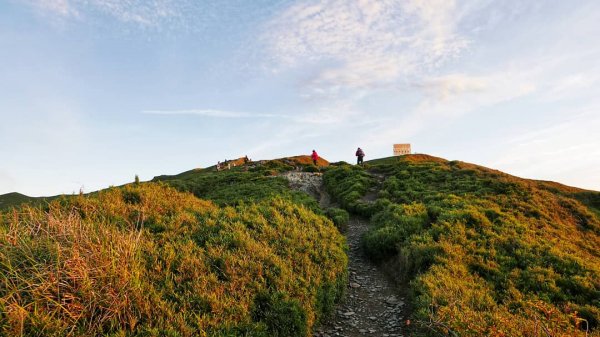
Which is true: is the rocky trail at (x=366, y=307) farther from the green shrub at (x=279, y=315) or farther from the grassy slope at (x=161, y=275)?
the green shrub at (x=279, y=315)

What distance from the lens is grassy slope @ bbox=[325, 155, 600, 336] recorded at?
27.6 ft

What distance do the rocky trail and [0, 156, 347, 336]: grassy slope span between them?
2.03ft

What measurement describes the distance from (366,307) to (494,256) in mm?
5698

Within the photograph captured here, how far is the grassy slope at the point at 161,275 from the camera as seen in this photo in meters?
6.45

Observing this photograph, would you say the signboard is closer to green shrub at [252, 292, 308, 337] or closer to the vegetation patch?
the vegetation patch

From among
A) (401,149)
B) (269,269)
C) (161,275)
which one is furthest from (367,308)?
(401,149)

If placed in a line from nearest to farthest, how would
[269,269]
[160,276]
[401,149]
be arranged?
[160,276]
[269,269]
[401,149]

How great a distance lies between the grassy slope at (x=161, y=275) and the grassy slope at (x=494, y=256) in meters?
3.20

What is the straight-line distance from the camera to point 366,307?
37.0ft

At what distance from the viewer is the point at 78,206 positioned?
12.4m

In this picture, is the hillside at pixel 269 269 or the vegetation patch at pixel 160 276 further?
the hillside at pixel 269 269

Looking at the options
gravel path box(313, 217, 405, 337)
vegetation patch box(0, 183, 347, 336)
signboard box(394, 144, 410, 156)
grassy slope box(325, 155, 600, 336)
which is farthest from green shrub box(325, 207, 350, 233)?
signboard box(394, 144, 410, 156)

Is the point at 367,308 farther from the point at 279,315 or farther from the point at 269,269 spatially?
the point at 279,315

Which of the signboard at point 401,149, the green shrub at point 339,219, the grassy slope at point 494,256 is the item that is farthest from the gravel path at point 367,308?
the signboard at point 401,149
